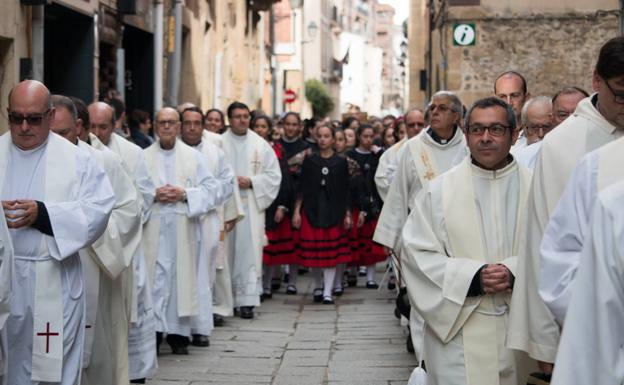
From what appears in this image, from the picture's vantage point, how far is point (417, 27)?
3788 cm

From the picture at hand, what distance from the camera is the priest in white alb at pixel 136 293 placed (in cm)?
841

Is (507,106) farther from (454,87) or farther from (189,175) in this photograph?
(454,87)

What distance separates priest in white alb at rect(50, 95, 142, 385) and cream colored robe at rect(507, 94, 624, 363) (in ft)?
8.57

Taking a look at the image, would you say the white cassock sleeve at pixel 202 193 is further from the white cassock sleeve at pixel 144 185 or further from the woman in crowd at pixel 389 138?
the woman in crowd at pixel 389 138

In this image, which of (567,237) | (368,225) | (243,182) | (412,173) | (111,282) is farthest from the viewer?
(368,225)

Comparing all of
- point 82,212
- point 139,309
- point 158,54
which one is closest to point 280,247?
point 158,54

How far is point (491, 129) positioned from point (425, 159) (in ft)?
10.0

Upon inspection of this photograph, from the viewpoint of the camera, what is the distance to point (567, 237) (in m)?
3.79

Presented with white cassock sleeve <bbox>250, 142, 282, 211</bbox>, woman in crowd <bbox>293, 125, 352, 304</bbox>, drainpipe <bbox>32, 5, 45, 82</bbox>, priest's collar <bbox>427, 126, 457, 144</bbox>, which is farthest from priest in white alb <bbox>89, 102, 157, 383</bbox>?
woman in crowd <bbox>293, 125, 352, 304</bbox>

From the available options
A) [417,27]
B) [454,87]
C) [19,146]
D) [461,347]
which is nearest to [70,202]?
[19,146]

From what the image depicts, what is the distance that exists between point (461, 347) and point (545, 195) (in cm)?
113

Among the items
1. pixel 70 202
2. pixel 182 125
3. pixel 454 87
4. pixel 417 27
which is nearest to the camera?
pixel 70 202

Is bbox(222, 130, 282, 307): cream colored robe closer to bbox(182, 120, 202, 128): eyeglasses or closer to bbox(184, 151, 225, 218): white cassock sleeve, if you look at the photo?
bbox(182, 120, 202, 128): eyeglasses

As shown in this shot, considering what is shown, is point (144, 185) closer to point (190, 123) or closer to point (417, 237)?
point (190, 123)
